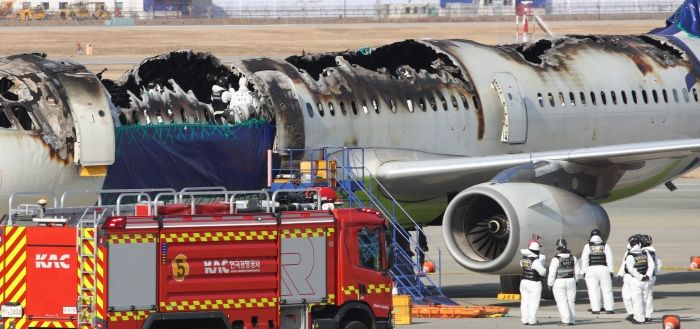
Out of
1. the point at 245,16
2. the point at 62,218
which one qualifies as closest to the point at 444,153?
the point at 62,218

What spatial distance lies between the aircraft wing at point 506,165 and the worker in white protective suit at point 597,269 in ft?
8.58

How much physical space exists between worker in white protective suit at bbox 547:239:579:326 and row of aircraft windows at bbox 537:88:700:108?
6.71 meters

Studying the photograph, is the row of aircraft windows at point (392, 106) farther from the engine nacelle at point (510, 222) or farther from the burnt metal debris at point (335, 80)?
the engine nacelle at point (510, 222)

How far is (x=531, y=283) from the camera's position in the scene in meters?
25.2

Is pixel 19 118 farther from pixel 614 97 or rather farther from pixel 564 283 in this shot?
pixel 614 97

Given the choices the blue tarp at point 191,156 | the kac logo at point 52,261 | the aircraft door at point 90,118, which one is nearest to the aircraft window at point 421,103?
the blue tarp at point 191,156

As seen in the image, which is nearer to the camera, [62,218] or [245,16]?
[62,218]

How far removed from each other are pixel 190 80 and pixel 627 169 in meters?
8.47

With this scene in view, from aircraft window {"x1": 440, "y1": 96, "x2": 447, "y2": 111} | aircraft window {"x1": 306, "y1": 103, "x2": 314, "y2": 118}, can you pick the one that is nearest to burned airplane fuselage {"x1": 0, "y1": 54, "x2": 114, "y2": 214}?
aircraft window {"x1": 306, "y1": 103, "x2": 314, "y2": 118}

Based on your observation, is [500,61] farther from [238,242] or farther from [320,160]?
[238,242]

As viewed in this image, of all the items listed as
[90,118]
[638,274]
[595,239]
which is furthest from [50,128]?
[638,274]

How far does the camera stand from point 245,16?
5694 inches

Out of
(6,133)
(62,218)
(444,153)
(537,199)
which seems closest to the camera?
(62,218)

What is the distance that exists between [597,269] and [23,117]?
31.5ft
